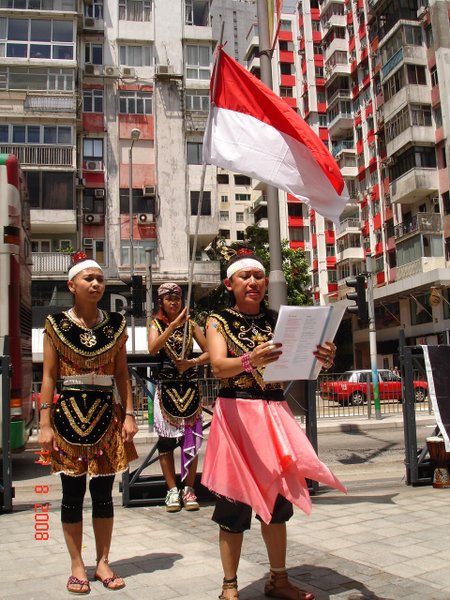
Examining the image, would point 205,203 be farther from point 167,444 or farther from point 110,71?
point 167,444

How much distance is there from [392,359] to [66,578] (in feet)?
121

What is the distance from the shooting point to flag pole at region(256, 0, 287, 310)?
9766 millimetres

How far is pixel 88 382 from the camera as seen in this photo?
4.04m

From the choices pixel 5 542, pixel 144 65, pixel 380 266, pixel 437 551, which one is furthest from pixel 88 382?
pixel 380 266

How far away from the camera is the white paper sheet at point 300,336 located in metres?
3.32

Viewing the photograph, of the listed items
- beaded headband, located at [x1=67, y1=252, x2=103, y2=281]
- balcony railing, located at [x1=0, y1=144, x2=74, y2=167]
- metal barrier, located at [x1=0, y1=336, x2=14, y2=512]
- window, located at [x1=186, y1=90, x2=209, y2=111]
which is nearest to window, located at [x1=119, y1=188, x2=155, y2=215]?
balcony railing, located at [x1=0, y1=144, x2=74, y2=167]

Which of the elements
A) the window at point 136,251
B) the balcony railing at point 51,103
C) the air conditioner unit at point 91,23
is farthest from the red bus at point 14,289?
the air conditioner unit at point 91,23

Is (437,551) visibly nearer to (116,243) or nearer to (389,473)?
(389,473)

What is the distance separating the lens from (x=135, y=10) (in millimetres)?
36469

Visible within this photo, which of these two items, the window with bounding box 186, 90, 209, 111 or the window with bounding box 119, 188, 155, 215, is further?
the window with bounding box 186, 90, 209, 111

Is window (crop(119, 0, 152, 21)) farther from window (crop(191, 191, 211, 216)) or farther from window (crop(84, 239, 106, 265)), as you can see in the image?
window (crop(84, 239, 106, 265))

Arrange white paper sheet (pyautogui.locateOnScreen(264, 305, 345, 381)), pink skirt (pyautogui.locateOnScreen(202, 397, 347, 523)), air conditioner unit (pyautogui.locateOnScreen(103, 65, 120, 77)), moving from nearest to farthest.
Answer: white paper sheet (pyautogui.locateOnScreen(264, 305, 345, 381)), pink skirt (pyautogui.locateOnScreen(202, 397, 347, 523)), air conditioner unit (pyautogui.locateOnScreen(103, 65, 120, 77))

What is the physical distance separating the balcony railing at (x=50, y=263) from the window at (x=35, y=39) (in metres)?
10.5

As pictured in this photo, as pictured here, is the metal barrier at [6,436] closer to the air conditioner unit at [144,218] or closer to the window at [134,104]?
the air conditioner unit at [144,218]
